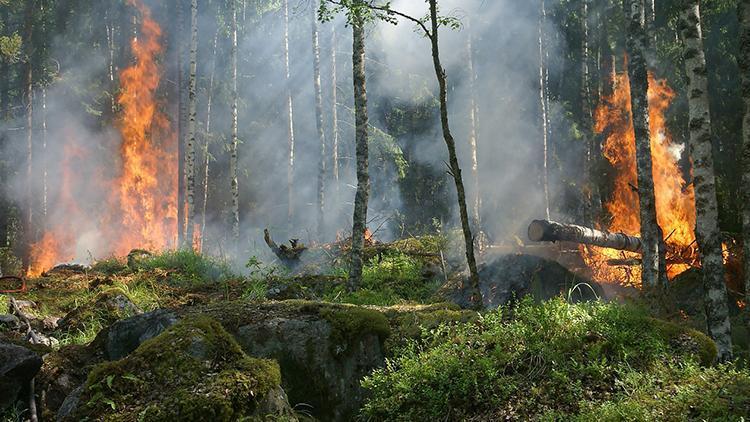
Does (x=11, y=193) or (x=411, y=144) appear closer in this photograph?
(x=11, y=193)

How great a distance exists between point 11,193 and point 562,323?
29.5 metres

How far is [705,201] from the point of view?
792 cm

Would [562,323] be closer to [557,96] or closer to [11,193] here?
[557,96]

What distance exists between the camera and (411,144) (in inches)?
1186

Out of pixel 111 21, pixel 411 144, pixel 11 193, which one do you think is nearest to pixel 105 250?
pixel 11 193

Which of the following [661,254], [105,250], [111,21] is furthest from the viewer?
[111,21]

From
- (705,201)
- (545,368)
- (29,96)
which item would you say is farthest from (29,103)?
(545,368)

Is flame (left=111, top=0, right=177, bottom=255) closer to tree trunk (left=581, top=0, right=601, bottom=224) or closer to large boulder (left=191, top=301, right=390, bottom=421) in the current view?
tree trunk (left=581, top=0, right=601, bottom=224)

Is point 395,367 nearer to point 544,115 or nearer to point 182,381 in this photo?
point 182,381

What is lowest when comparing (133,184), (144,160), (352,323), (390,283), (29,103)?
(390,283)

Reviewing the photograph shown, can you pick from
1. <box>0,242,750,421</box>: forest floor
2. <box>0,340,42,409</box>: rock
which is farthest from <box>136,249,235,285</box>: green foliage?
<box>0,340,42,409</box>: rock

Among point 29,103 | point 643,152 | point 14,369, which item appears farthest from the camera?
point 29,103

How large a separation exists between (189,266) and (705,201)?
12.7 metres

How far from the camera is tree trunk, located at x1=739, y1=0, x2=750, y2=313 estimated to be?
7331 mm
